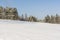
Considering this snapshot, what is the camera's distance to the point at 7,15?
24.3 ft

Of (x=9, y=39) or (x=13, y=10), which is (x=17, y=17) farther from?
(x=9, y=39)

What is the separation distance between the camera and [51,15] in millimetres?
6797

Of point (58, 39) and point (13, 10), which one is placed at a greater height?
point (13, 10)

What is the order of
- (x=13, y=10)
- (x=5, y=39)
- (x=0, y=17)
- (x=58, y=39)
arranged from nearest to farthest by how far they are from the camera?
(x=5, y=39) → (x=58, y=39) → (x=0, y=17) → (x=13, y=10)

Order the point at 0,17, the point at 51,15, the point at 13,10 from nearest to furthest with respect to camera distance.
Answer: the point at 51,15, the point at 0,17, the point at 13,10

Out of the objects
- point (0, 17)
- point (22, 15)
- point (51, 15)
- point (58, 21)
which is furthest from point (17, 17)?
point (58, 21)

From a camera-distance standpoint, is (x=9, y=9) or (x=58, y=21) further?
(x=9, y=9)

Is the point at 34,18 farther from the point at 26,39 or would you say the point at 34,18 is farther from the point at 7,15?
the point at 26,39

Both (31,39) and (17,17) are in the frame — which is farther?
(17,17)

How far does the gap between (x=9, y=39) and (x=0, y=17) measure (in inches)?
217

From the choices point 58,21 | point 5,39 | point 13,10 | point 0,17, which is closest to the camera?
point 5,39

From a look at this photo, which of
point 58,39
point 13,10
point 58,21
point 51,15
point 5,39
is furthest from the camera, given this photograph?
point 13,10

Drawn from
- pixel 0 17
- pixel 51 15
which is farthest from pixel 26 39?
pixel 0 17

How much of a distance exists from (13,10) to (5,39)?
602 cm
